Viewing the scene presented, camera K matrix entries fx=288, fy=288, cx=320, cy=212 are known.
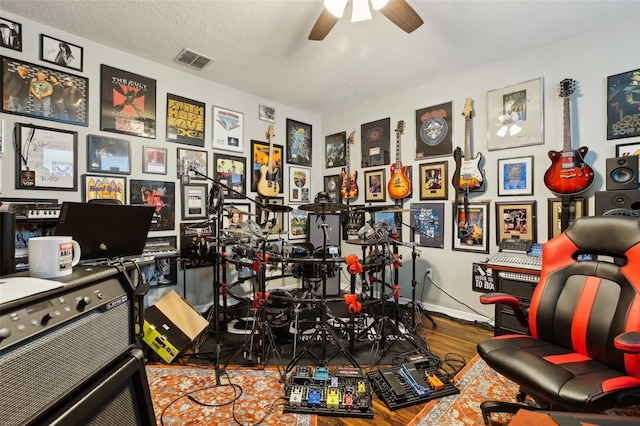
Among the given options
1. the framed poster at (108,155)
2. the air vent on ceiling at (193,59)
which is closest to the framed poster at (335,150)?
the air vent on ceiling at (193,59)

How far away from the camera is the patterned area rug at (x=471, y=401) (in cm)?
168

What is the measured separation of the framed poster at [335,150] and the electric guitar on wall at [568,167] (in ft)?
8.39

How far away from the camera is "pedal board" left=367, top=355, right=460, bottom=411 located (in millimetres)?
1820

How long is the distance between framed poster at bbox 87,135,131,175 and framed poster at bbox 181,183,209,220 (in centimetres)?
61

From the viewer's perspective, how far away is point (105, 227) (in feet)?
3.89

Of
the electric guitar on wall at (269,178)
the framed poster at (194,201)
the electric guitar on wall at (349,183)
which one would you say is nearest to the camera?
the framed poster at (194,201)

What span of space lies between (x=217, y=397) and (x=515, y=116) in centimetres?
359

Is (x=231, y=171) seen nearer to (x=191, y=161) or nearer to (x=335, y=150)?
(x=191, y=161)

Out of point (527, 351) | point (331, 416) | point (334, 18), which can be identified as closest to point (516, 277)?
point (527, 351)

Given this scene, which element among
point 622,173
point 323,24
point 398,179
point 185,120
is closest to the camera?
point 323,24

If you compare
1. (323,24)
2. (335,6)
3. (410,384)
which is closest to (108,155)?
(323,24)

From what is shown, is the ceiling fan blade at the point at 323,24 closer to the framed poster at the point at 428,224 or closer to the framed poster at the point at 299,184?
the framed poster at the point at 428,224

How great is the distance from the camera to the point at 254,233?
2.51m

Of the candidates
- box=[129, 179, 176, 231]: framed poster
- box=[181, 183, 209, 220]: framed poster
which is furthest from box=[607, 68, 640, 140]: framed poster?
box=[129, 179, 176, 231]: framed poster
